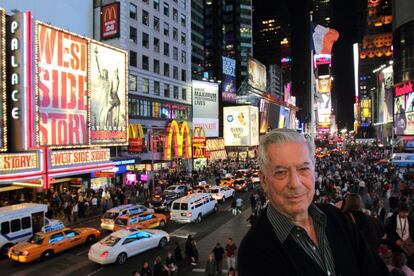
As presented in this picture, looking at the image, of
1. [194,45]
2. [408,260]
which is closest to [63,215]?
[408,260]

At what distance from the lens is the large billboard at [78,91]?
82.5 feet

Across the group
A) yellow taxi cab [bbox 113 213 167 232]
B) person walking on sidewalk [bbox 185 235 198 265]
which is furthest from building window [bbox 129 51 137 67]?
person walking on sidewalk [bbox 185 235 198 265]

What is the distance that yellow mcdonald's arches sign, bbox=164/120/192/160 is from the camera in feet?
156

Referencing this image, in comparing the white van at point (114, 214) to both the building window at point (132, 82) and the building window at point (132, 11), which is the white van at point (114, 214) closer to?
the building window at point (132, 82)

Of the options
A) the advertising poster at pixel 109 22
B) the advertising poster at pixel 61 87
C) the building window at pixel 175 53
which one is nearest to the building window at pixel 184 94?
the building window at pixel 175 53

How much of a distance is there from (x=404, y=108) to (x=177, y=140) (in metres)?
35.5

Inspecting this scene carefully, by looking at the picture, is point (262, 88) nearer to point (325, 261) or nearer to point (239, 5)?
point (239, 5)

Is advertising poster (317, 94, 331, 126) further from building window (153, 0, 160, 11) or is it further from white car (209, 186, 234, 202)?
white car (209, 186, 234, 202)

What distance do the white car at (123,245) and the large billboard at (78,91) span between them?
35.5 ft

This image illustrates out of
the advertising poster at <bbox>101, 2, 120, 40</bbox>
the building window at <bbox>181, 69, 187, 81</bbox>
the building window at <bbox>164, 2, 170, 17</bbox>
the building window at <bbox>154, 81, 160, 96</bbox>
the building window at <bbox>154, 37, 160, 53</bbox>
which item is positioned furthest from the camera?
the building window at <bbox>181, 69, 187, 81</bbox>

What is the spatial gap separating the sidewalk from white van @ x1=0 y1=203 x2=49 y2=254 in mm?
8931

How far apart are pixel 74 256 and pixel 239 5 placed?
11621 centimetres

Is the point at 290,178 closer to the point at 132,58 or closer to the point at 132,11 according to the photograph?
the point at 132,58

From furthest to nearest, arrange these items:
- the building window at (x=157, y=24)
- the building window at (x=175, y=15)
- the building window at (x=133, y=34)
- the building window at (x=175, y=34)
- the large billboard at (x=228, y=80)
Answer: the large billboard at (x=228, y=80), the building window at (x=175, y=15), the building window at (x=175, y=34), the building window at (x=157, y=24), the building window at (x=133, y=34)
